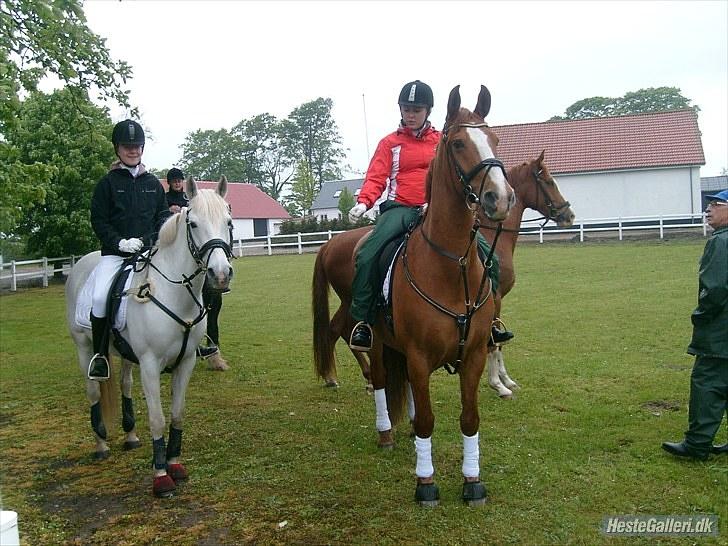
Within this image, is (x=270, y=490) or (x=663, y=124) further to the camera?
(x=663, y=124)

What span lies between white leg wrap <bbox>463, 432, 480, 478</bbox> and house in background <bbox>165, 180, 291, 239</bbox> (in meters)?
51.9

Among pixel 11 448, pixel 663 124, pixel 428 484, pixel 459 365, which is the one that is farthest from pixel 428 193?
pixel 663 124

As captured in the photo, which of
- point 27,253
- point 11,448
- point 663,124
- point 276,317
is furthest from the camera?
point 663,124

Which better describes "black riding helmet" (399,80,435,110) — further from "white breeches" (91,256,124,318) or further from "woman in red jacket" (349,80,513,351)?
"white breeches" (91,256,124,318)

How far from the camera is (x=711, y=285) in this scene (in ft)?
15.6

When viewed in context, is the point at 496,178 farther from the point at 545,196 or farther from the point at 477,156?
the point at 545,196

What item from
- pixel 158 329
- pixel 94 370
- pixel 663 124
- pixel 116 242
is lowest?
pixel 94 370

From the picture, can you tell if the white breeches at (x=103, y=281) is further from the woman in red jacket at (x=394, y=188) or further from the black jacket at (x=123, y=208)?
the woman in red jacket at (x=394, y=188)

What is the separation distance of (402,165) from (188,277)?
88.1 inches

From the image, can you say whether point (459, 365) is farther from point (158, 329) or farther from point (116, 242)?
point (116, 242)

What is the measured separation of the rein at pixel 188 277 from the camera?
15.5 feet

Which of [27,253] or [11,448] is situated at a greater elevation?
[27,253]

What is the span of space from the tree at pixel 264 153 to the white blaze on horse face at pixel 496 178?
71.9 meters

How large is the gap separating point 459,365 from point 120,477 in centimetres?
336
